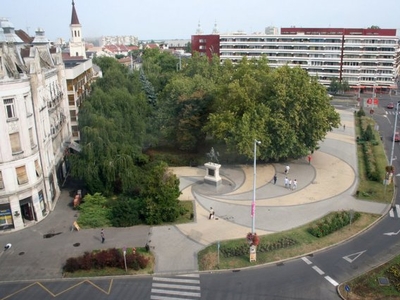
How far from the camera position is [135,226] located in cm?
3381

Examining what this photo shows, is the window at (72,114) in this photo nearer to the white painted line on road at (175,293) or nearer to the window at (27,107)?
the window at (27,107)

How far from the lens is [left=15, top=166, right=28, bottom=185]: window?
33.3m

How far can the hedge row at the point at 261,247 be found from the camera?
28.9 m

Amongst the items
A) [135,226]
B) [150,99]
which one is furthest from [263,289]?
[150,99]

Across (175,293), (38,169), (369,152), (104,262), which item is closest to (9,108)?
(38,169)

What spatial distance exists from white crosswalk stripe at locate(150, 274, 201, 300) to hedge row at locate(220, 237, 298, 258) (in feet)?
11.5

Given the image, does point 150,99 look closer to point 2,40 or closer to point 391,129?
point 2,40

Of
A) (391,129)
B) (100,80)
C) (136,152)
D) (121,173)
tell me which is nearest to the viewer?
(121,173)

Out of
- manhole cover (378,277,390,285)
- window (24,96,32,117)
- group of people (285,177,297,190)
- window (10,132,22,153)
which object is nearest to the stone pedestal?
group of people (285,177,297,190)

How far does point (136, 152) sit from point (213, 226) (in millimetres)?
13893

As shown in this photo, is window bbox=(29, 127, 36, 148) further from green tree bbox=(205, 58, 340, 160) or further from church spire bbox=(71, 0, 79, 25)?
church spire bbox=(71, 0, 79, 25)

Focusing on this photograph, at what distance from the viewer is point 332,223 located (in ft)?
105

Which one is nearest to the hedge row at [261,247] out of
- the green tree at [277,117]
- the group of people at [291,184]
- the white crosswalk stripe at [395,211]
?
the white crosswalk stripe at [395,211]

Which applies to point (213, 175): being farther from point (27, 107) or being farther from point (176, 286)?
point (27, 107)
